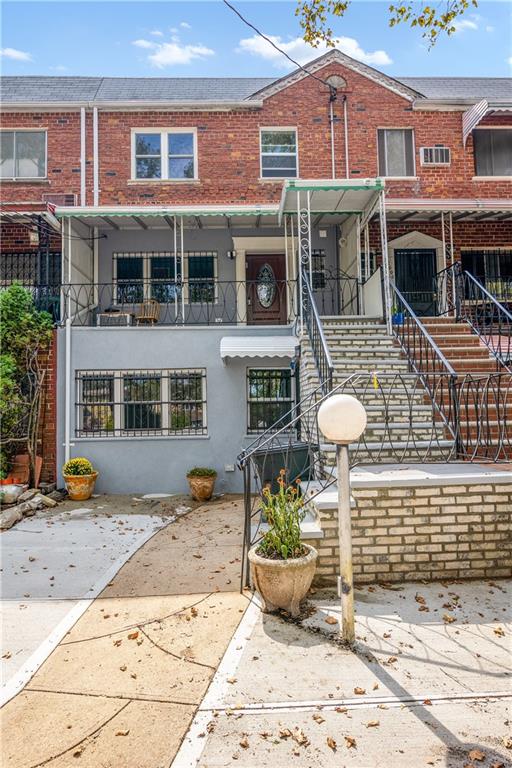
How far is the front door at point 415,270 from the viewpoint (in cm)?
1294

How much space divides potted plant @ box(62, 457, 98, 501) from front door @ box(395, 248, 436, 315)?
8964 millimetres

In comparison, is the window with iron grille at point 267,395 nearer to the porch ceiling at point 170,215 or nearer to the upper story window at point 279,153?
the porch ceiling at point 170,215

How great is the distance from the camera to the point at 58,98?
43.8 ft

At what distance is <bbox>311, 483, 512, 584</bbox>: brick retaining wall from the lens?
4.64 m

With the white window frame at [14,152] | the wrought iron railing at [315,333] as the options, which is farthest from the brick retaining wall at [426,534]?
the white window frame at [14,152]

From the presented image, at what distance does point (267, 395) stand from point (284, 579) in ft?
22.6

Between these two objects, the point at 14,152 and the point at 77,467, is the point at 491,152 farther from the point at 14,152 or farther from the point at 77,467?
the point at 77,467

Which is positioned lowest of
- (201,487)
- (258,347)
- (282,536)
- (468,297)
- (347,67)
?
(201,487)

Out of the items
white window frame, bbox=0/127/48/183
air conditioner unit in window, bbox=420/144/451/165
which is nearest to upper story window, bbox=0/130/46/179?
white window frame, bbox=0/127/48/183

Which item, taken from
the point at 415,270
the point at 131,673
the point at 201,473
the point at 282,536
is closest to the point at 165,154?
the point at 415,270

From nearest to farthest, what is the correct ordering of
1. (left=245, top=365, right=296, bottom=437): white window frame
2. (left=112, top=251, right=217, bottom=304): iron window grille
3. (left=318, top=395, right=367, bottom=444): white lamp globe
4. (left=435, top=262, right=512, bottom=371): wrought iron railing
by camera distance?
(left=318, top=395, right=367, bottom=444): white lamp globe < (left=245, top=365, right=296, bottom=437): white window frame < (left=435, top=262, right=512, bottom=371): wrought iron railing < (left=112, top=251, right=217, bottom=304): iron window grille

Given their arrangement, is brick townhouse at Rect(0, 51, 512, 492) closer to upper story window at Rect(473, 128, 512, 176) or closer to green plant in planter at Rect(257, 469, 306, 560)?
upper story window at Rect(473, 128, 512, 176)

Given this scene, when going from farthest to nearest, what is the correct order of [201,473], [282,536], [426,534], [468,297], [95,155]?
[95,155] → [468,297] → [201,473] → [426,534] → [282,536]

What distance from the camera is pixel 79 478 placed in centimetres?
941
